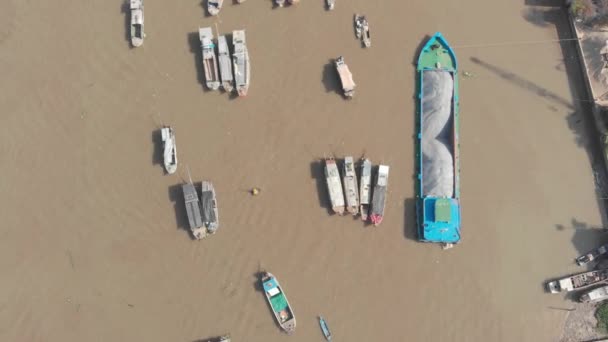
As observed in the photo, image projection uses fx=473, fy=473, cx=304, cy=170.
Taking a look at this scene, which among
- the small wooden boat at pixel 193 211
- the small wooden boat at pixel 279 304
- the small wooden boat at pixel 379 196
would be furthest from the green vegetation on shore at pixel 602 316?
the small wooden boat at pixel 193 211

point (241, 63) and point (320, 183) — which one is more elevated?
point (241, 63)

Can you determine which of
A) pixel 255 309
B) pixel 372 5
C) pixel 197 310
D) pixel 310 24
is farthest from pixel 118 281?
pixel 372 5

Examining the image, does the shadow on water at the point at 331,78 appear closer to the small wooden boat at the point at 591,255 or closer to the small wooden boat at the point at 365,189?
the small wooden boat at the point at 365,189

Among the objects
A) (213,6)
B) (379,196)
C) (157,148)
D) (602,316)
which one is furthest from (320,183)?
(602,316)

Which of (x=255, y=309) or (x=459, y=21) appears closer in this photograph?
(x=255, y=309)

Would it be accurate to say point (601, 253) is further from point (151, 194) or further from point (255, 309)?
point (151, 194)

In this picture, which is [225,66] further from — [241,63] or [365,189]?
Answer: [365,189]

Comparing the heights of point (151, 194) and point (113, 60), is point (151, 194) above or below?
below
